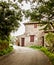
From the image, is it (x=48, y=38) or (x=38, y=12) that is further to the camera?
(x=48, y=38)

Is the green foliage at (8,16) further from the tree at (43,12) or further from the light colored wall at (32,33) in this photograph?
the light colored wall at (32,33)

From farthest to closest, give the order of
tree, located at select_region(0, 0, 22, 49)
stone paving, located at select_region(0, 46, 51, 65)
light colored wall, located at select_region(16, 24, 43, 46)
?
light colored wall, located at select_region(16, 24, 43, 46), tree, located at select_region(0, 0, 22, 49), stone paving, located at select_region(0, 46, 51, 65)

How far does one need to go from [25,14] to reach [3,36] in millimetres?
3956

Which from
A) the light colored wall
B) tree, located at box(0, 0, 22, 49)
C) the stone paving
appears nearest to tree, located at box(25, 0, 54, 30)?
tree, located at box(0, 0, 22, 49)

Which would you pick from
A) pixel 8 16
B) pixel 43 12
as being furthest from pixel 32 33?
pixel 43 12

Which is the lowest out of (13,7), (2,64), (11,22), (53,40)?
(2,64)

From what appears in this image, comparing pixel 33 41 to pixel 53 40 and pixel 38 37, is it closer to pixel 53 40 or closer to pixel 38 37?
pixel 38 37

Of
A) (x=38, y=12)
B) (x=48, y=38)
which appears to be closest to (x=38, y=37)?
(x=48, y=38)

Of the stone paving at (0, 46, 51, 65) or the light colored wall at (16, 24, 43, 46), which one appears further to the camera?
the light colored wall at (16, 24, 43, 46)

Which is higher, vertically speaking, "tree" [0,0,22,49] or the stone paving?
"tree" [0,0,22,49]

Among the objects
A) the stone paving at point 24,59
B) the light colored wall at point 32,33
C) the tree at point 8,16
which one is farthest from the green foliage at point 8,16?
the light colored wall at point 32,33

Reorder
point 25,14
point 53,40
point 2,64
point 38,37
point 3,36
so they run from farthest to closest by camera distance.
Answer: point 38,37 → point 53,40 → point 3,36 → point 25,14 → point 2,64

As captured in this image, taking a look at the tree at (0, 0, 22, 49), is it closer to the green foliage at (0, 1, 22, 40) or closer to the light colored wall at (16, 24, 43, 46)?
the green foliage at (0, 1, 22, 40)

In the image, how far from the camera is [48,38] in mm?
32219
